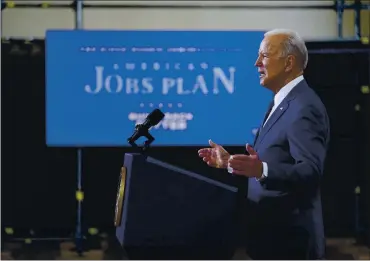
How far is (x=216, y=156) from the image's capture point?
203 centimetres

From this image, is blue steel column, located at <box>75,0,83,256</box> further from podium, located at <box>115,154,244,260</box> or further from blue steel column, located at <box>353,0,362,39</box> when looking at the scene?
blue steel column, located at <box>353,0,362,39</box>

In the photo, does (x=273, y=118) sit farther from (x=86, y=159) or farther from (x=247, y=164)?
(x=86, y=159)

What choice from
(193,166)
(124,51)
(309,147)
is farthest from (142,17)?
(309,147)

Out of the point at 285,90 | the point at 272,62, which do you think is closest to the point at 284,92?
the point at 285,90

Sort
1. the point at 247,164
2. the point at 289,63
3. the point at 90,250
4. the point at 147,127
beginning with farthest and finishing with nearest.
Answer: the point at 90,250 < the point at 147,127 < the point at 289,63 < the point at 247,164

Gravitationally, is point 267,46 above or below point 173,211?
above

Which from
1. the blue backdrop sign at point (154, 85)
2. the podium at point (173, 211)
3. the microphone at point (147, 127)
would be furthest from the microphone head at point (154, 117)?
the podium at point (173, 211)

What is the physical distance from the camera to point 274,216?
1.92 m

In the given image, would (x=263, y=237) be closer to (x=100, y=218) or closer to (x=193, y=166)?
(x=193, y=166)

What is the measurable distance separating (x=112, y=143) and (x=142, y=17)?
0.56 metres

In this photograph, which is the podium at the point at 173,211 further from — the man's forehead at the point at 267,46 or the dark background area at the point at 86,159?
the dark background area at the point at 86,159

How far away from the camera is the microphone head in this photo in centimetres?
216

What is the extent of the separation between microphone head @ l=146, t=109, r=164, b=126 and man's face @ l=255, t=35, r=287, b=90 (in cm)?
39

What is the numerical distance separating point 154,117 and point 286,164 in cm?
59
